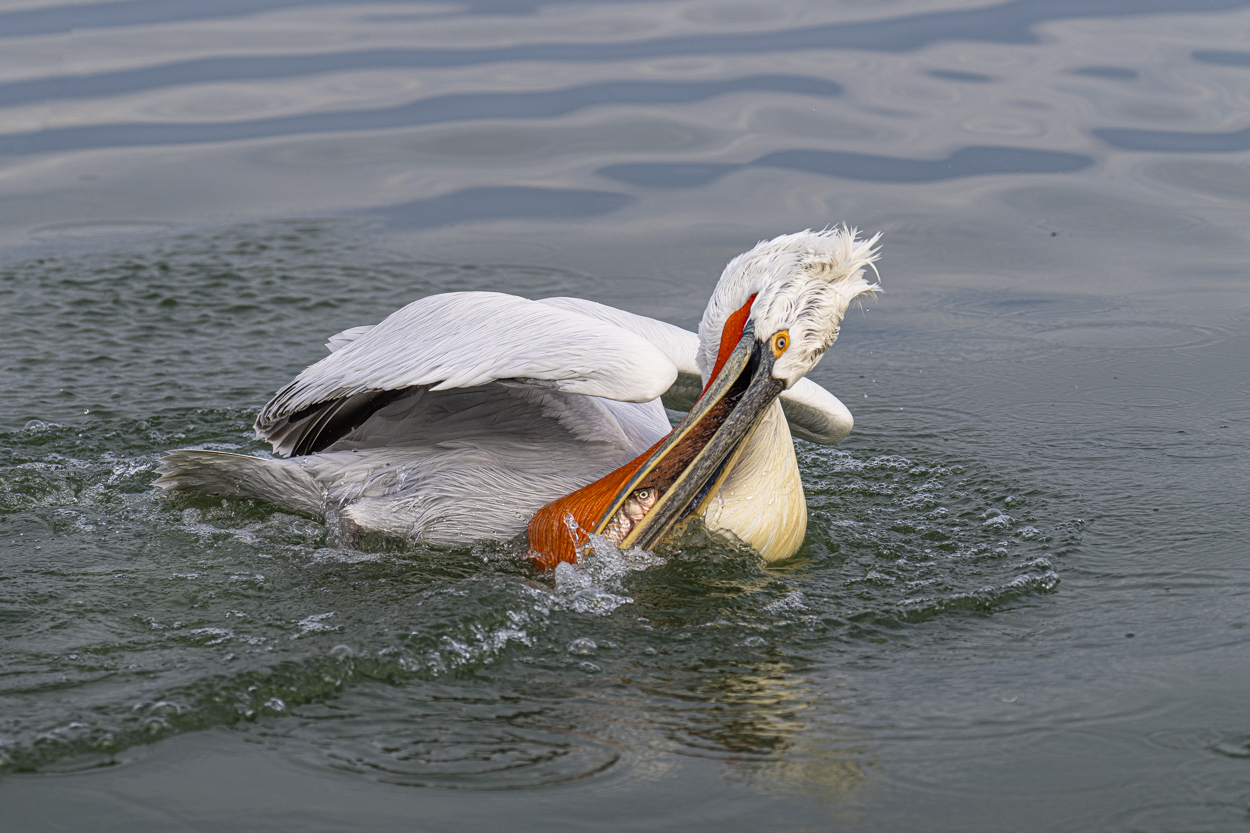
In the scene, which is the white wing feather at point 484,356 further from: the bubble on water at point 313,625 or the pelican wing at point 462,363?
the bubble on water at point 313,625

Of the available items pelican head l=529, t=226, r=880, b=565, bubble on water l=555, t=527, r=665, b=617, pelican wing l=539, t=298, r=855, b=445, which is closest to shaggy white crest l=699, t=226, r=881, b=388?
pelican head l=529, t=226, r=880, b=565

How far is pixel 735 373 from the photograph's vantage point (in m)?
3.56

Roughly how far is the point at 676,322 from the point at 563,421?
6.85 feet

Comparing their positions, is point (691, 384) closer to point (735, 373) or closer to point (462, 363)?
point (735, 373)

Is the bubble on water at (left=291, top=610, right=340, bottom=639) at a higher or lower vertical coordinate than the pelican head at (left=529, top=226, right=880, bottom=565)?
lower

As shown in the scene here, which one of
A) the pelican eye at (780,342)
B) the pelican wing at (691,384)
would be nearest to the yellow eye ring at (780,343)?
the pelican eye at (780,342)

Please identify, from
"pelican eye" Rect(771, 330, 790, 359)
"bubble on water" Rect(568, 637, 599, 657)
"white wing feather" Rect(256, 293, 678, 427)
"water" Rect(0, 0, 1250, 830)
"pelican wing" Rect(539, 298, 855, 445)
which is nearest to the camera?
"water" Rect(0, 0, 1250, 830)

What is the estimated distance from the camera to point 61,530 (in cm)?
385

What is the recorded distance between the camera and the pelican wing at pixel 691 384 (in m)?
4.04

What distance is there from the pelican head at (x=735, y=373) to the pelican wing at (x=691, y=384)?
12.3 inches

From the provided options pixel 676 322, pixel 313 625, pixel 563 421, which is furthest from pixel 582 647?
pixel 676 322

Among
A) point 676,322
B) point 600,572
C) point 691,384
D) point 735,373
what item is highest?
point 735,373

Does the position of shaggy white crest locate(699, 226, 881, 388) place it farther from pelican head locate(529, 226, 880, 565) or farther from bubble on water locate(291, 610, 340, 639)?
bubble on water locate(291, 610, 340, 639)

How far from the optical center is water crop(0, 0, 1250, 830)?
2.54 meters
